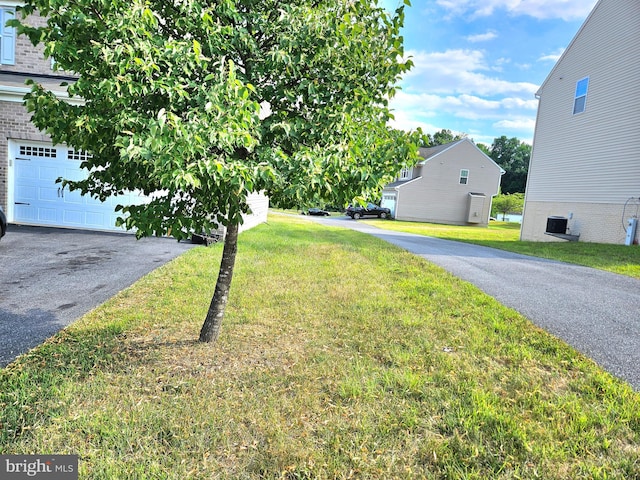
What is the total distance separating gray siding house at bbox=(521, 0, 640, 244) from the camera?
1249 centimetres

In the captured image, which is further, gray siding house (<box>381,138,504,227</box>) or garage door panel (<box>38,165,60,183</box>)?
gray siding house (<box>381,138,504,227</box>)

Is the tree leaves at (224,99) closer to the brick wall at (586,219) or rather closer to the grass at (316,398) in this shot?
the grass at (316,398)

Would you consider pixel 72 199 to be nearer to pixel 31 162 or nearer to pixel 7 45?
pixel 31 162

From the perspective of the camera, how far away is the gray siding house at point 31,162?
9984 mm

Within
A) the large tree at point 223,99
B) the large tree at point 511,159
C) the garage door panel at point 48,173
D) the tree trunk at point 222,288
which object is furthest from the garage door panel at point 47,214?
the large tree at point 511,159

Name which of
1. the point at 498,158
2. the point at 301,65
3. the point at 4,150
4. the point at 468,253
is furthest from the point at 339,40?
the point at 498,158

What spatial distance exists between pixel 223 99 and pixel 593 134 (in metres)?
16.0

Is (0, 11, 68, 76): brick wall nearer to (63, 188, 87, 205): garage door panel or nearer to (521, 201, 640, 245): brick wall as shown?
(63, 188, 87, 205): garage door panel

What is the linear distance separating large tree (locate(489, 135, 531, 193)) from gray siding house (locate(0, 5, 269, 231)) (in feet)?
189

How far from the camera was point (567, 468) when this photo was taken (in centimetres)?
226

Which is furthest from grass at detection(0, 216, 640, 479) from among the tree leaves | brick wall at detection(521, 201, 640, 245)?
brick wall at detection(521, 201, 640, 245)

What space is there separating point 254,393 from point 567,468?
7.00 ft

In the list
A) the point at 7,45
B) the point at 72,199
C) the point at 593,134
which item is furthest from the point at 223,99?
the point at 593,134

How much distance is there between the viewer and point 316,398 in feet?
9.77
